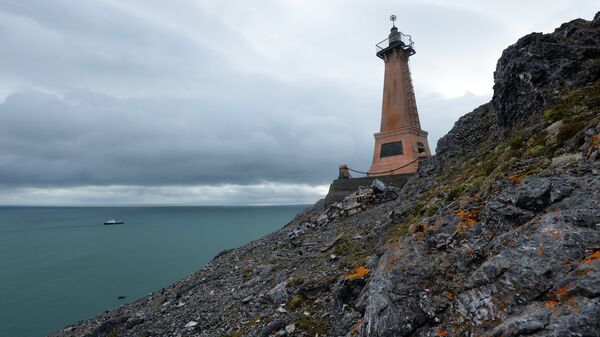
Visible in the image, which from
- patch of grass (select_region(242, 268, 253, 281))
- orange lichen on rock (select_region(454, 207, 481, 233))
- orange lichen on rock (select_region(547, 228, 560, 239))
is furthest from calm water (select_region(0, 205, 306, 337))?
orange lichen on rock (select_region(547, 228, 560, 239))

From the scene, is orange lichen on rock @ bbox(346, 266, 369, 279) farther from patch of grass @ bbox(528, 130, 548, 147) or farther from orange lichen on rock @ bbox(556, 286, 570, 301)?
patch of grass @ bbox(528, 130, 548, 147)

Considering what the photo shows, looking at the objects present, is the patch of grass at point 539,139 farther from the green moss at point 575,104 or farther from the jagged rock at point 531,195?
the jagged rock at point 531,195

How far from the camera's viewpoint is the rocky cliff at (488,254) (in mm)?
4629

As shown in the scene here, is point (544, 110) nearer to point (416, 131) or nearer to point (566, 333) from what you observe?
point (566, 333)

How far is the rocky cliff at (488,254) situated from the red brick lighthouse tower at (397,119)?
16.4 meters

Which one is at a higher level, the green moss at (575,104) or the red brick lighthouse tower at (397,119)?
the red brick lighthouse tower at (397,119)

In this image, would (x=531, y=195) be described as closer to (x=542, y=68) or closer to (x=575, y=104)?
(x=575, y=104)

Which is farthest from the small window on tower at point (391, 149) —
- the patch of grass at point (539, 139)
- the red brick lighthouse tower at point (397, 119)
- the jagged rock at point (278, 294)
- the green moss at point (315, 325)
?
the green moss at point (315, 325)

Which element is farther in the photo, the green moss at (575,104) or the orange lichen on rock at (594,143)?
the green moss at (575,104)

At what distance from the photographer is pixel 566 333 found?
3.61 metres

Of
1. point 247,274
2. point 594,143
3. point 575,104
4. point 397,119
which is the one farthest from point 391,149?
point 594,143

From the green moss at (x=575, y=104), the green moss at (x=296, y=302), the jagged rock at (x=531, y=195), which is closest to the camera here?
the jagged rock at (x=531, y=195)

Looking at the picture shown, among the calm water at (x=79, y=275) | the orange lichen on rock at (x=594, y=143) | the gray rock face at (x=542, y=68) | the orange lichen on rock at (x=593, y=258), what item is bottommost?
the calm water at (x=79, y=275)

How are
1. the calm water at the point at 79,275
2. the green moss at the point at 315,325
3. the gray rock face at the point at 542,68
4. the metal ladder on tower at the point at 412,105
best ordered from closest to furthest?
the green moss at the point at 315,325, the gray rock face at the point at 542,68, the metal ladder on tower at the point at 412,105, the calm water at the point at 79,275
